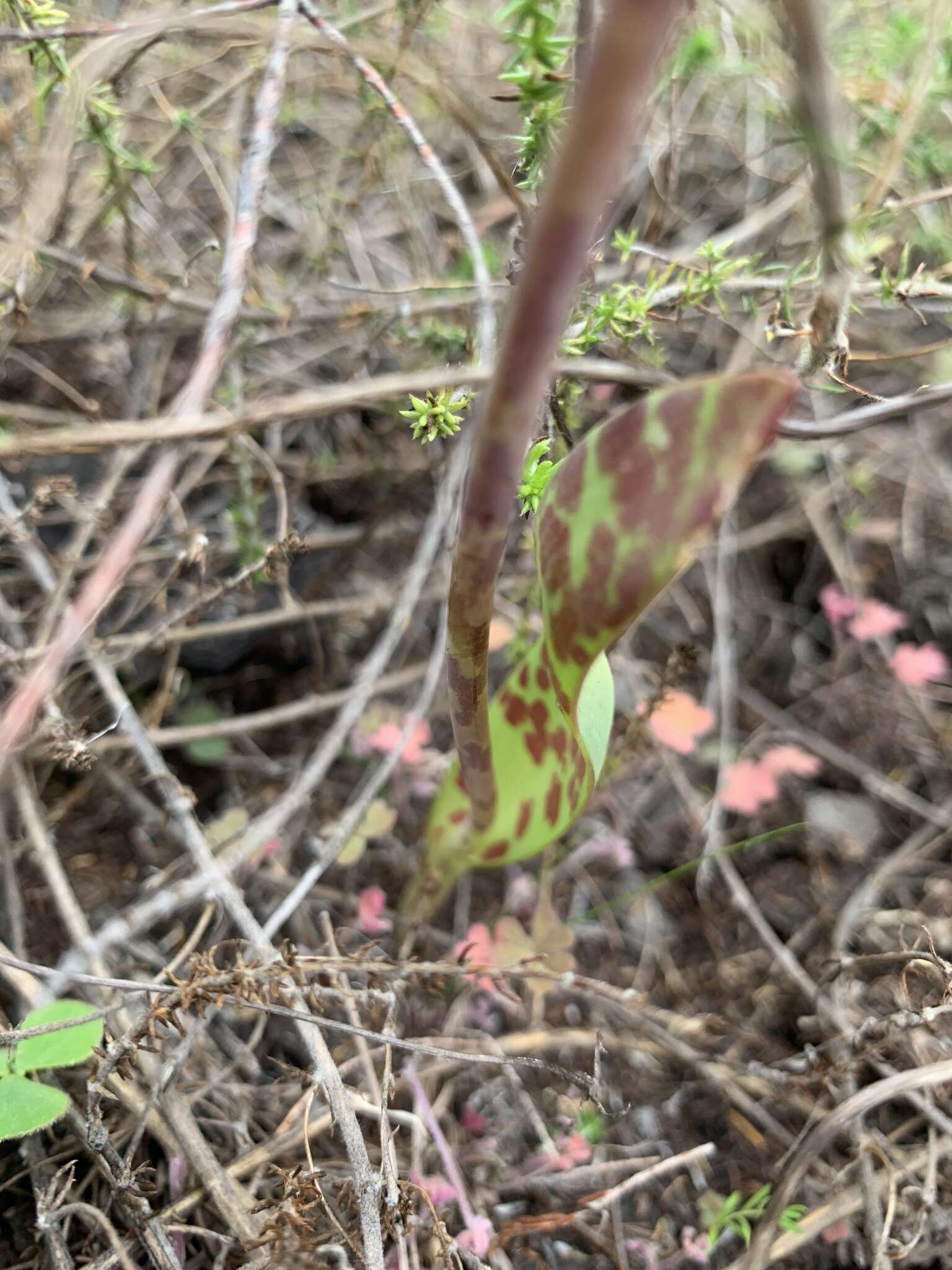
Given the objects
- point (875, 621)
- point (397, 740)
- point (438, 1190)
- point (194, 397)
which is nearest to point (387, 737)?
point (397, 740)

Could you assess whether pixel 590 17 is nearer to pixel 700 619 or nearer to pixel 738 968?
pixel 700 619

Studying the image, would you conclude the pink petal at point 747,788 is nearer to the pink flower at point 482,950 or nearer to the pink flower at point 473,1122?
the pink flower at point 482,950

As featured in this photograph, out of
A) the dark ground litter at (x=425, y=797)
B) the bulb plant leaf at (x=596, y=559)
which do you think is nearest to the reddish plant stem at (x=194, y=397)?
the dark ground litter at (x=425, y=797)

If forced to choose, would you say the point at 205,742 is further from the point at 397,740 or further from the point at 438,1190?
the point at 438,1190

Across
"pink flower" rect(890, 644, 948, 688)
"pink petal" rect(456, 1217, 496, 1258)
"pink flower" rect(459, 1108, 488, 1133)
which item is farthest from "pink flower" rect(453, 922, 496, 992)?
"pink flower" rect(890, 644, 948, 688)

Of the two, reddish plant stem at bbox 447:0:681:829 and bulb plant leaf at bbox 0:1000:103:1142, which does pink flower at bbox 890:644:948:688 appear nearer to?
reddish plant stem at bbox 447:0:681:829

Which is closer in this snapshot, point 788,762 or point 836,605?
point 788,762
